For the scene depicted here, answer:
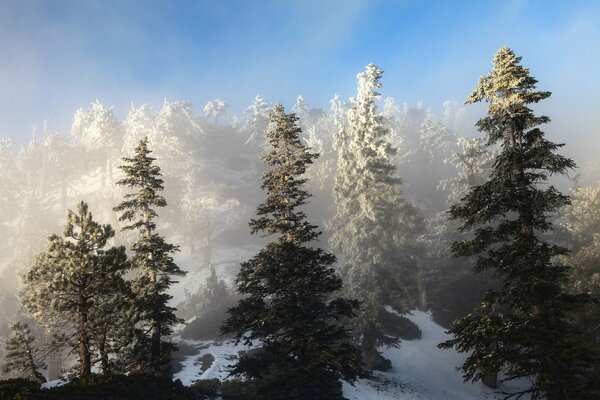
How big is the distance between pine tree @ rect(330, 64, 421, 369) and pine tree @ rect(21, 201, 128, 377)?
76.2 feet

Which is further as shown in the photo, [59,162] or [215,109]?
[215,109]

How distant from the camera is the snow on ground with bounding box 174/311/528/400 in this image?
27.5 metres

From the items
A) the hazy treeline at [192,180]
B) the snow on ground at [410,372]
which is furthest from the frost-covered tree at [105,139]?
the snow on ground at [410,372]

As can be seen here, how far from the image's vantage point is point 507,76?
12781 mm

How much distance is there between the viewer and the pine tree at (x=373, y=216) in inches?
1499

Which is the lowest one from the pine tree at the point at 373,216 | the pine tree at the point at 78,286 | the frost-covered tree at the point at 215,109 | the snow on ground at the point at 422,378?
the snow on ground at the point at 422,378

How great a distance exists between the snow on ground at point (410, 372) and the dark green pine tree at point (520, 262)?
15.1 metres

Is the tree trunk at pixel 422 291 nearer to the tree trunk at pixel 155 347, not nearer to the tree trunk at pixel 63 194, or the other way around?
the tree trunk at pixel 155 347

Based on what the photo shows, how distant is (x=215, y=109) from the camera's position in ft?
401

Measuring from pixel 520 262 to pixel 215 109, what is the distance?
389 feet

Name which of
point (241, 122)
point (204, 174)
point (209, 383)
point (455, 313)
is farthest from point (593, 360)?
point (241, 122)

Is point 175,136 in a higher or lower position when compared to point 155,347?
higher

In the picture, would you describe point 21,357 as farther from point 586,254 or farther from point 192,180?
point 192,180

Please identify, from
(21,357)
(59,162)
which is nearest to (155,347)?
(21,357)
